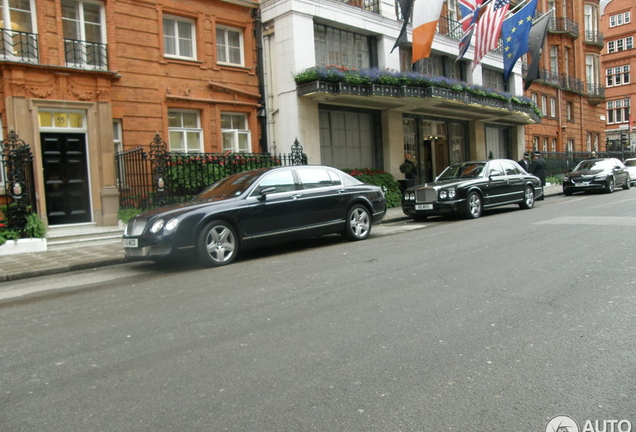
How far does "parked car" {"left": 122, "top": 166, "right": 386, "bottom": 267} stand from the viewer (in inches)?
313

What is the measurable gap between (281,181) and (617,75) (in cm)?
6025

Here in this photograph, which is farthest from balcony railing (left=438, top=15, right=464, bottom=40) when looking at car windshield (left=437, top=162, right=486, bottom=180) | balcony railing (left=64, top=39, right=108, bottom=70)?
balcony railing (left=64, top=39, right=108, bottom=70)

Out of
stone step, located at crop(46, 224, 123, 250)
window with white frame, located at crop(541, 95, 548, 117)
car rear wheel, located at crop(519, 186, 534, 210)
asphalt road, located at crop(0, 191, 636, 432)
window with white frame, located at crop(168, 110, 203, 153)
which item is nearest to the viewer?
asphalt road, located at crop(0, 191, 636, 432)

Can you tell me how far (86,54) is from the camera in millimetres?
13633

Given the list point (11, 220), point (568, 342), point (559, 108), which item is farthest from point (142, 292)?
point (559, 108)

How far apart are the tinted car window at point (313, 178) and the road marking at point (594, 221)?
4.90 metres

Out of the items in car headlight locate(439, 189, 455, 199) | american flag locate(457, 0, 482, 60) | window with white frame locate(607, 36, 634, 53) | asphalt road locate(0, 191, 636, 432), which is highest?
window with white frame locate(607, 36, 634, 53)

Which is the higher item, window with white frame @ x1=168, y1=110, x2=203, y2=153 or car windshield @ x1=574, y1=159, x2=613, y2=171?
window with white frame @ x1=168, y1=110, x2=203, y2=153

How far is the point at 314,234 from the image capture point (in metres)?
9.73

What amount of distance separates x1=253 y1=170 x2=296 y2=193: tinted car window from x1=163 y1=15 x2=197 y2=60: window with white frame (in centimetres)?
811

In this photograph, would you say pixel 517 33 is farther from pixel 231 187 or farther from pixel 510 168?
pixel 231 187

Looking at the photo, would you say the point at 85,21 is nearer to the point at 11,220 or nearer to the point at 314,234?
the point at 11,220

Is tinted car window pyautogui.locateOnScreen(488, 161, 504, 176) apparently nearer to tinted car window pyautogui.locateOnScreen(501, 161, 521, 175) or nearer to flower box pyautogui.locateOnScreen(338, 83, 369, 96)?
tinted car window pyautogui.locateOnScreen(501, 161, 521, 175)

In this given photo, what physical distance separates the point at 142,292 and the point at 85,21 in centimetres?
1055
